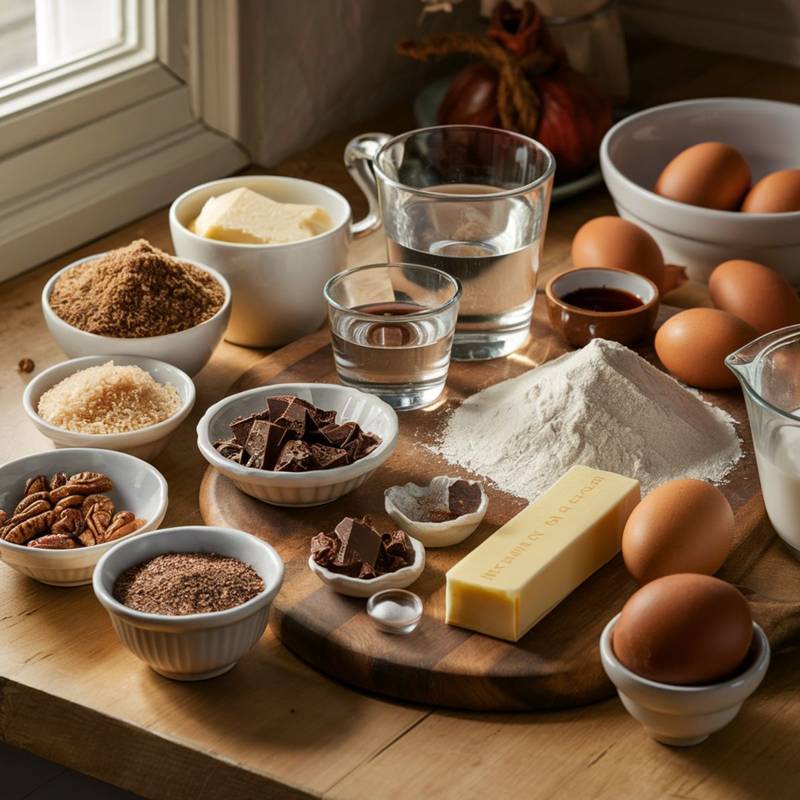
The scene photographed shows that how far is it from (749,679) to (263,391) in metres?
0.56

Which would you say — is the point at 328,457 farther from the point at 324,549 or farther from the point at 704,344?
the point at 704,344

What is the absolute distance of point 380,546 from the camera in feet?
3.54

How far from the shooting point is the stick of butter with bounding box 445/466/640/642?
1.02m

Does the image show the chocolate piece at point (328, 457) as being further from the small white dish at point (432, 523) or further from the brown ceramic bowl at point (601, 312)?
the brown ceramic bowl at point (601, 312)

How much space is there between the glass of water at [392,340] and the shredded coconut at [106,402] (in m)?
0.19

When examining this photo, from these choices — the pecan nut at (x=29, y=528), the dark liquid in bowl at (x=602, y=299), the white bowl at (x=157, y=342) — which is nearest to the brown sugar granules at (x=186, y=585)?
the pecan nut at (x=29, y=528)

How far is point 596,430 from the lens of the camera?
4.08ft

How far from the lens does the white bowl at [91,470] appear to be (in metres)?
1.10

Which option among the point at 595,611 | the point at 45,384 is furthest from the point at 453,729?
the point at 45,384

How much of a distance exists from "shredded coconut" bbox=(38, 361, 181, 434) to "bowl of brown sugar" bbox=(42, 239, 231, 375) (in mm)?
68

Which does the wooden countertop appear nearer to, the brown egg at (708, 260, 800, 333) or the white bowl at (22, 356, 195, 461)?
the white bowl at (22, 356, 195, 461)

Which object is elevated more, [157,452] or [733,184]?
[733,184]

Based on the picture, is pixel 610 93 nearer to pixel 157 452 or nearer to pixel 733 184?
pixel 733 184

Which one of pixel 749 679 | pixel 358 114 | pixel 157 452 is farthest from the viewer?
pixel 358 114
